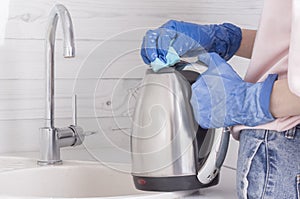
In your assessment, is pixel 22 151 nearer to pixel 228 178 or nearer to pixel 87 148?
pixel 87 148

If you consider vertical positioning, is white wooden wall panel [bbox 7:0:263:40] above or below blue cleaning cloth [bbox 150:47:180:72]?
above

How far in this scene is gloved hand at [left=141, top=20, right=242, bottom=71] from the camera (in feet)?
3.46

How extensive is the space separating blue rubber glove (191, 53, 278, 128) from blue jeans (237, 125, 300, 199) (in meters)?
0.03

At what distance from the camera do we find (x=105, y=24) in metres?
1.54

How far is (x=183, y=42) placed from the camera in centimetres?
110

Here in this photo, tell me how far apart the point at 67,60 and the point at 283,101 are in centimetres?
77

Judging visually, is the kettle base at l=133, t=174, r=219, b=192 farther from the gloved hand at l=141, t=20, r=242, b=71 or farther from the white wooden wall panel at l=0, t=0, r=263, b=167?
the white wooden wall panel at l=0, t=0, r=263, b=167

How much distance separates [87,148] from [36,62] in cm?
25

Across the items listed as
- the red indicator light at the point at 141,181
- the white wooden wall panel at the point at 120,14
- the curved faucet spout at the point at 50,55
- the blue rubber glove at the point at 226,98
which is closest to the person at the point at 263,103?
the blue rubber glove at the point at 226,98

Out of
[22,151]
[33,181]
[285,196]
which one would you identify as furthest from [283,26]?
[22,151]

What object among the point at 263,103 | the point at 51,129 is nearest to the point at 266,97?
the point at 263,103

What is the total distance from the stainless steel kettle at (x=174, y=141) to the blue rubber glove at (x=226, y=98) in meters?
0.04

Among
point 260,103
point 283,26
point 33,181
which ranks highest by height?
point 283,26

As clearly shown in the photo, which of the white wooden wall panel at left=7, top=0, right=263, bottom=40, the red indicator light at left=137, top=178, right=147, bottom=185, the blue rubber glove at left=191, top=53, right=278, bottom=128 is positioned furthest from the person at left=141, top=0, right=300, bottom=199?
the white wooden wall panel at left=7, top=0, right=263, bottom=40
